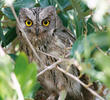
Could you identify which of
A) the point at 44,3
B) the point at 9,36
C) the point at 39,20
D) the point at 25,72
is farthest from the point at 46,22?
the point at 25,72

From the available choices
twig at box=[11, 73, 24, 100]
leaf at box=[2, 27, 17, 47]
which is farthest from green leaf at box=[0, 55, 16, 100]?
leaf at box=[2, 27, 17, 47]

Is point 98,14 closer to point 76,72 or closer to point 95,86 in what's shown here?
point 95,86

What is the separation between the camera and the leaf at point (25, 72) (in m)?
0.67

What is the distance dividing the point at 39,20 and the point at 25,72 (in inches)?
52.5

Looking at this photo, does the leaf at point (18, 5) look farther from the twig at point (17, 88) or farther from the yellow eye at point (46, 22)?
the twig at point (17, 88)

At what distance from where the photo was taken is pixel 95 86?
1699 mm

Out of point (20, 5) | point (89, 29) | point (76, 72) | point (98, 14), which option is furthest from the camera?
point (76, 72)

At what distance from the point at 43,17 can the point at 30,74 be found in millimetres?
1362

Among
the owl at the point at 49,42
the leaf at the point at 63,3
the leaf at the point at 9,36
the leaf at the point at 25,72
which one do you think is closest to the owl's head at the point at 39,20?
the owl at the point at 49,42

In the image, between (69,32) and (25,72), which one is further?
(69,32)

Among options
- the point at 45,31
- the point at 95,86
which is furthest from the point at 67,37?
the point at 95,86

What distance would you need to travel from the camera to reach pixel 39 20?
1980 millimetres

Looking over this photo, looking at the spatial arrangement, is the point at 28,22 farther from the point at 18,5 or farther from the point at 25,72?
the point at 25,72

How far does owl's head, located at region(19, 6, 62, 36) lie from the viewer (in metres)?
1.97
